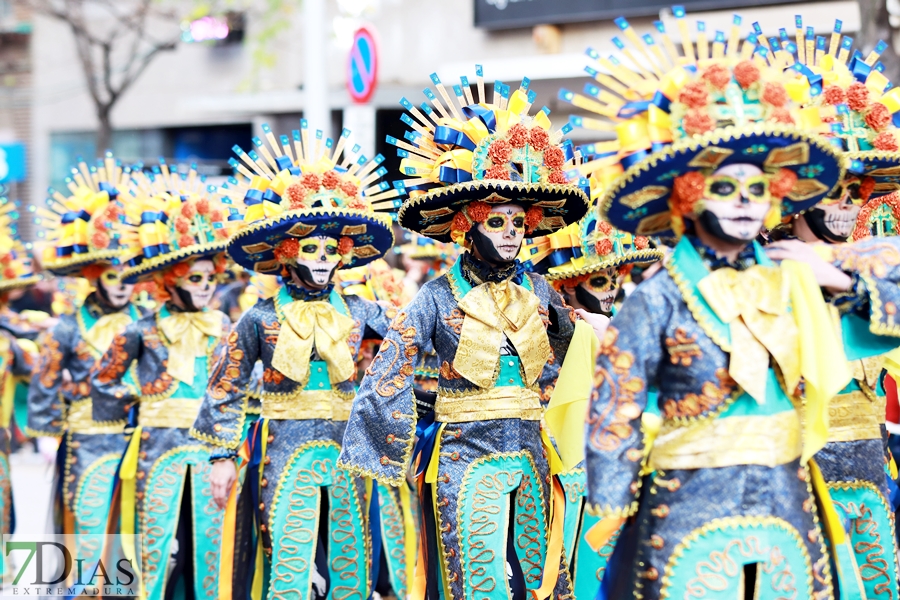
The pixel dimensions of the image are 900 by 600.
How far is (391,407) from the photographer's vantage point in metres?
4.57

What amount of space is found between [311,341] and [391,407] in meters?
0.98

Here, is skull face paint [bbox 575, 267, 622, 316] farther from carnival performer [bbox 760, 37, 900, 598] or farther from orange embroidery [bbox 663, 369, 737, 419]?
orange embroidery [bbox 663, 369, 737, 419]

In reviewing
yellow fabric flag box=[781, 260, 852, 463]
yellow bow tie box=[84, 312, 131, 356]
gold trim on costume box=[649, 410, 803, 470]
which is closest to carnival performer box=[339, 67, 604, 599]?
gold trim on costume box=[649, 410, 803, 470]

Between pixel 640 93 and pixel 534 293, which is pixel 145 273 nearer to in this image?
pixel 534 293

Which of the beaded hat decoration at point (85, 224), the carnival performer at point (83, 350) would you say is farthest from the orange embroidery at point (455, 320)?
the beaded hat decoration at point (85, 224)

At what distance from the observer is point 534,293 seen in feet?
15.6

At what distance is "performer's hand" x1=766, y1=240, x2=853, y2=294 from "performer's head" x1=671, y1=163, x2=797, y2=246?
6.8 inches

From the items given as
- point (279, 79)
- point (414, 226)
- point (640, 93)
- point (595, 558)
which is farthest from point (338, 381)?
point (279, 79)

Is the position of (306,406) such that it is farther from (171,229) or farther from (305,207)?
(171,229)

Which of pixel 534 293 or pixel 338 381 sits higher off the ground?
pixel 534 293

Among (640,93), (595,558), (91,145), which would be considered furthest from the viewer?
(91,145)

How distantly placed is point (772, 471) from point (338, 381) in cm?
270

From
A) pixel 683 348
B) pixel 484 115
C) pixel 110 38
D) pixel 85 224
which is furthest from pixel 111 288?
pixel 110 38

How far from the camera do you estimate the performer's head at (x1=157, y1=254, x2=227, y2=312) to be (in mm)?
6516
